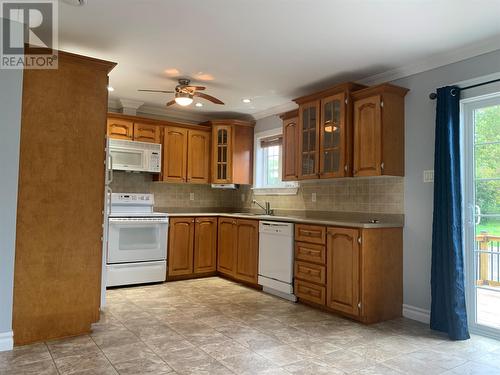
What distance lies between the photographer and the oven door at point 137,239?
4742 millimetres

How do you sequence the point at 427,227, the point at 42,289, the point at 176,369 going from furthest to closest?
1. the point at 427,227
2. the point at 42,289
3. the point at 176,369

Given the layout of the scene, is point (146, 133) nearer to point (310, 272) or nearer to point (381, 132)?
point (310, 272)

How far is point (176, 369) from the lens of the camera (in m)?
2.47

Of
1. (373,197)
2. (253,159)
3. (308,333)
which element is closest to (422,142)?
(373,197)

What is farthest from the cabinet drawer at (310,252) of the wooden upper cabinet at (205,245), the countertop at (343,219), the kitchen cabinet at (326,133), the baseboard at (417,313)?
the wooden upper cabinet at (205,245)

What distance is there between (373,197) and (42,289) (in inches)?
128

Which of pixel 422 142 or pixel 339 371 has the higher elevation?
pixel 422 142

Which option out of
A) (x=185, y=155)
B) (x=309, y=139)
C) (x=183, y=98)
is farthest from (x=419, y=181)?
(x=185, y=155)

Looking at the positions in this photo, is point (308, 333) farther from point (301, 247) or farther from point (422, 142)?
point (422, 142)

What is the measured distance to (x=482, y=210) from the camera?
3.29m

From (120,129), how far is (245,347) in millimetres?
3569

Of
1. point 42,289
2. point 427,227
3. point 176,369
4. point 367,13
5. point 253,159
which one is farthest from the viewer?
point 253,159

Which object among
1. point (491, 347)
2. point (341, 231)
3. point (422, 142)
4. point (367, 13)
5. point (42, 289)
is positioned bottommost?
point (491, 347)

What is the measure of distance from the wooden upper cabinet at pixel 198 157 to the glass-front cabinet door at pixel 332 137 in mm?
2215
